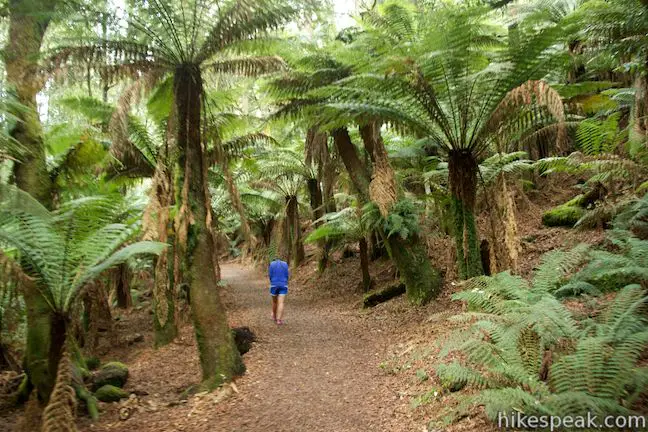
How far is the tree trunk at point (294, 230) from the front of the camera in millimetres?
12500

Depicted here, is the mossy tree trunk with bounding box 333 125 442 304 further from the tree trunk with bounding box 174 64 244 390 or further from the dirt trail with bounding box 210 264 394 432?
the tree trunk with bounding box 174 64 244 390

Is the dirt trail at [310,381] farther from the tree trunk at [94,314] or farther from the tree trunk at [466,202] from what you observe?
the tree trunk at [94,314]

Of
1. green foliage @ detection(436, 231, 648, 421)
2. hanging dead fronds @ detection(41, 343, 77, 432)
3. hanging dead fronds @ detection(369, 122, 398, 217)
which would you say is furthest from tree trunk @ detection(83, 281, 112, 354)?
green foliage @ detection(436, 231, 648, 421)

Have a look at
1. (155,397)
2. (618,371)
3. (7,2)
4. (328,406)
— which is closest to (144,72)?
(7,2)

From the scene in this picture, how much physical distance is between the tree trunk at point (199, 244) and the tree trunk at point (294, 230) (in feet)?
24.6

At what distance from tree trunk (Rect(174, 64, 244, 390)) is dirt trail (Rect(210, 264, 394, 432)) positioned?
0.34 meters

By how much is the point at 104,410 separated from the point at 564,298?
4.64 meters

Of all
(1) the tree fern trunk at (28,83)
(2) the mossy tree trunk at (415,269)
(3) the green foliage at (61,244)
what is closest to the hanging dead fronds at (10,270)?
(3) the green foliage at (61,244)

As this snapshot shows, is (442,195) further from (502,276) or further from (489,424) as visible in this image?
(489,424)

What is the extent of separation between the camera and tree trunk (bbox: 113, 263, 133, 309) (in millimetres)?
8379

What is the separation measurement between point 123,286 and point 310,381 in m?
6.52

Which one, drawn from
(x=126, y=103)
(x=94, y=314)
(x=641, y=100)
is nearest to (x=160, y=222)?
(x=126, y=103)

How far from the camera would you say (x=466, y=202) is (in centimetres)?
516

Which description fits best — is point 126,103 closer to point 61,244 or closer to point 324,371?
point 61,244
